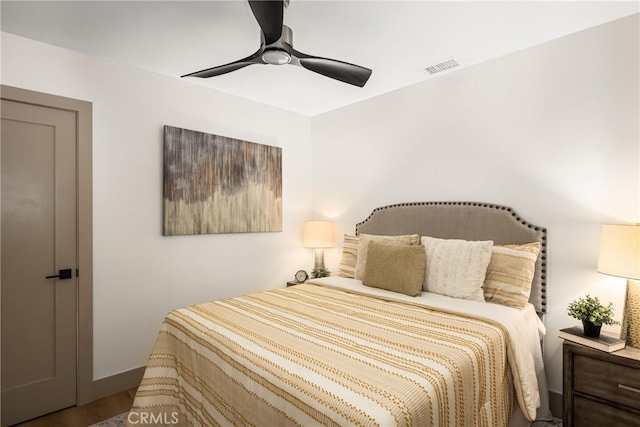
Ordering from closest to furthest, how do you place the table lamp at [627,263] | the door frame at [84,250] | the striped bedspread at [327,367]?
the striped bedspread at [327,367], the table lamp at [627,263], the door frame at [84,250]

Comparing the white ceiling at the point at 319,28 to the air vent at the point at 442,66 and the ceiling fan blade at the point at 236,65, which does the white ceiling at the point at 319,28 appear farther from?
the ceiling fan blade at the point at 236,65

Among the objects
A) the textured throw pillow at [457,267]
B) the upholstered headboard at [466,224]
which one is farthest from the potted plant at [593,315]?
the textured throw pillow at [457,267]

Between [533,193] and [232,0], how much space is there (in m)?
2.43

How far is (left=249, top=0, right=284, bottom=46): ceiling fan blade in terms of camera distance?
1437 mm

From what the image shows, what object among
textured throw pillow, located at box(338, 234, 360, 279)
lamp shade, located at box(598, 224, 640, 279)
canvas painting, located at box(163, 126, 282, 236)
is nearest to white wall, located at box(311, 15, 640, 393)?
lamp shade, located at box(598, 224, 640, 279)

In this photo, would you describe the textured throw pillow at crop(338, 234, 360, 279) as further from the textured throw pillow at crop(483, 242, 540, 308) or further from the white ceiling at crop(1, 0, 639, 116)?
the white ceiling at crop(1, 0, 639, 116)

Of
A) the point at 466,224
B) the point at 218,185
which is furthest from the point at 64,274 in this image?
the point at 466,224

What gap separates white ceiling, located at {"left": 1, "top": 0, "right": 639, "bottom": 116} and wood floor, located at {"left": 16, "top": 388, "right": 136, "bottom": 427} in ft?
8.75

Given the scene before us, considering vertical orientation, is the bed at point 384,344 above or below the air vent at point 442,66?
below

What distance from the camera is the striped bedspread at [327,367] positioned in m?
1.21

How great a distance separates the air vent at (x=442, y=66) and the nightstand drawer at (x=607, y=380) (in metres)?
2.24

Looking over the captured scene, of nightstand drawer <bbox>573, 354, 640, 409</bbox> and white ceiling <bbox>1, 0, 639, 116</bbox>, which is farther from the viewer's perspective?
white ceiling <bbox>1, 0, 639, 116</bbox>

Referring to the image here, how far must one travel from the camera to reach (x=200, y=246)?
10.8ft

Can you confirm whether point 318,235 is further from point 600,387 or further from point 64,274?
point 600,387
